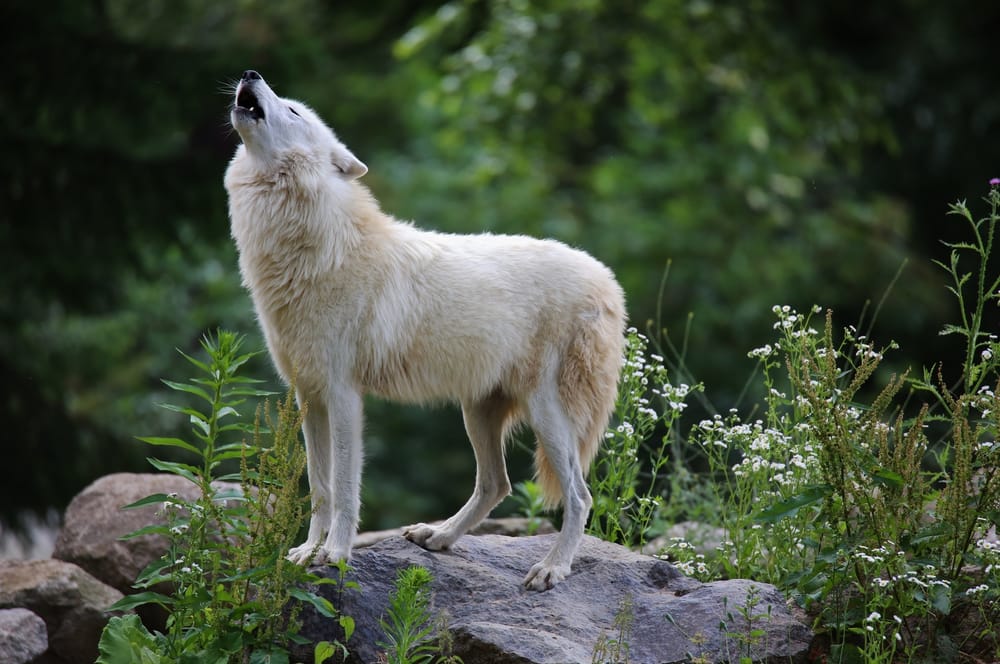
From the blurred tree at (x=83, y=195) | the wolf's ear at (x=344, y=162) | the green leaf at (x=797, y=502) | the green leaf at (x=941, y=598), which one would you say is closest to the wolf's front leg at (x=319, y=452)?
the wolf's ear at (x=344, y=162)

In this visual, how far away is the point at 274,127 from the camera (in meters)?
5.39

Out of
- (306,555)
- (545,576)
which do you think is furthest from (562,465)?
(306,555)

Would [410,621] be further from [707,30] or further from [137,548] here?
[707,30]

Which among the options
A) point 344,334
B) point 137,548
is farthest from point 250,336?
point 344,334

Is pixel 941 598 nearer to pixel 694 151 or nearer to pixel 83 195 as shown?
pixel 83 195

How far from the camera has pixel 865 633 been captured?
4633 millimetres

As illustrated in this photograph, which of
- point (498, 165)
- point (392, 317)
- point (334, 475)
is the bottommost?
point (334, 475)

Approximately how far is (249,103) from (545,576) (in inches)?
98.2

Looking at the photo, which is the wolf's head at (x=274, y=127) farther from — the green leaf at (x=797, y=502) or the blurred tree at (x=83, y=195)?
the blurred tree at (x=83, y=195)

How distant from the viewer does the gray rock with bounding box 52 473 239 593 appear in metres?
6.23

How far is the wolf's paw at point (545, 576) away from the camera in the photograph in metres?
5.23

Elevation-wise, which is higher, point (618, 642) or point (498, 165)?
point (498, 165)

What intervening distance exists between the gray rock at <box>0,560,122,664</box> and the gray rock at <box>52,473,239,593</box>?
0.43m

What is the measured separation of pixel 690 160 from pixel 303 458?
10.4m
